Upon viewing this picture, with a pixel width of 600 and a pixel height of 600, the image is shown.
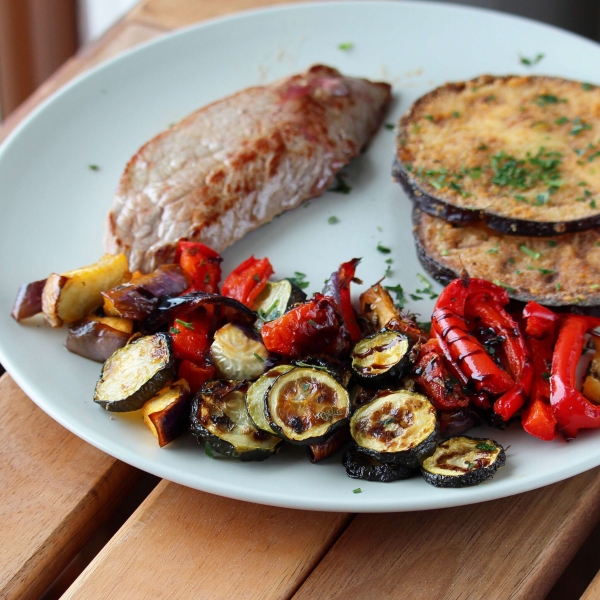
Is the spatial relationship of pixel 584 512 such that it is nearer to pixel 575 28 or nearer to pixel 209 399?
pixel 209 399

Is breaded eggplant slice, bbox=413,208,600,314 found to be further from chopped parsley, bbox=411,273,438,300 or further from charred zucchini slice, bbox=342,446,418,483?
charred zucchini slice, bbox=342,446,418,483

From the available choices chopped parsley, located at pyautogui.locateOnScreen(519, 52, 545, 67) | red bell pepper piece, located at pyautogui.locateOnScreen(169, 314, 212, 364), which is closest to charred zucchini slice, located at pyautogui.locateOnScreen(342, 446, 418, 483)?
red bell pepper piece, located at pyautogui.locateOnScreen(169, 314, 212, 364)

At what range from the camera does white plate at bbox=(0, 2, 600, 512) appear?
2.63 metres

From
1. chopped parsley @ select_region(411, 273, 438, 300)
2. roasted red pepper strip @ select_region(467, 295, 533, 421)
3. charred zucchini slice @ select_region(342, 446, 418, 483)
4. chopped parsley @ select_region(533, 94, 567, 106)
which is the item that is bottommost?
charred zucchini slice @ select_region(342, 446, 418, 483)

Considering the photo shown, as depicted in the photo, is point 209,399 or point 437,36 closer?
point 209,399

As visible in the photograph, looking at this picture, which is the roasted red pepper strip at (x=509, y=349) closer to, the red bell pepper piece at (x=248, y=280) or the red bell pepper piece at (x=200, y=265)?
the red bell pepper piece at (x=248, y=280)

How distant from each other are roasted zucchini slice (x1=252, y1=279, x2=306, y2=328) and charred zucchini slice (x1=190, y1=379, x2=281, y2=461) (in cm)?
46

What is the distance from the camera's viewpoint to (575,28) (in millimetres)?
6555

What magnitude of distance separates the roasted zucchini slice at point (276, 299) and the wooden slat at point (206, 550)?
759 millimetres

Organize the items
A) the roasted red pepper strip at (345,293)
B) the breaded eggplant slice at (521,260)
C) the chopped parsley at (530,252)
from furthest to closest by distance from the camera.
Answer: the chopped parsley at (530,252) < the breaded eggplant slice at (521,260) < the roasted red pepper strip at (345,293)

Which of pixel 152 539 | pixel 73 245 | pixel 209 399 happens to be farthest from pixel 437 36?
pixel 152 539

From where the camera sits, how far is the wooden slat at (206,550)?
252cm

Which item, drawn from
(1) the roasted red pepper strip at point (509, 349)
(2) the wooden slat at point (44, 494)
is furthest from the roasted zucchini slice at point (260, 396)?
(1) the roasted red pepper strip at point (509, 349)

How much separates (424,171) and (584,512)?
1.74m
